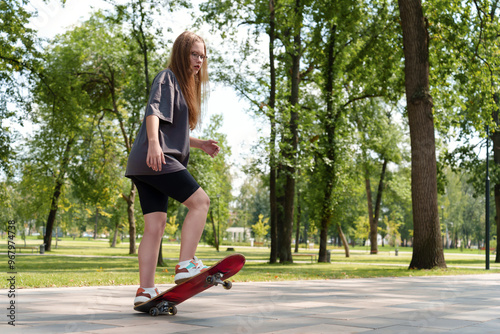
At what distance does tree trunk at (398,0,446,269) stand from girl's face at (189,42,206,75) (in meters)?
12.2

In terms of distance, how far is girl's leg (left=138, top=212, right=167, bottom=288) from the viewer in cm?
443

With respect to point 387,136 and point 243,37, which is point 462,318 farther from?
point 387,136

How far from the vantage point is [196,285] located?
4.10 m

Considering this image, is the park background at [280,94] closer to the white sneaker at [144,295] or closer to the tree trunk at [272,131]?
the tree trunk at [272,131]

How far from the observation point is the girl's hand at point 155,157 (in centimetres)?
402

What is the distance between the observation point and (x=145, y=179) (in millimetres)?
4297

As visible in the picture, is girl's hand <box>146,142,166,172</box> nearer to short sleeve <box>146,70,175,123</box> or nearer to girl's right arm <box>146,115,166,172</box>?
girl's right arm <box>146,115,166,172</box>

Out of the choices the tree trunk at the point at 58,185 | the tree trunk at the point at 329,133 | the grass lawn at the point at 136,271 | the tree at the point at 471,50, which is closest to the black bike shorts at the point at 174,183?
the grass lawn at the point at 136,271

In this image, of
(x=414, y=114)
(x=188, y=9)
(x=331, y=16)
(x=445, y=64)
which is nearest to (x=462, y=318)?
(x=414, y=114)

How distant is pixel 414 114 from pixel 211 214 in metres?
38.8

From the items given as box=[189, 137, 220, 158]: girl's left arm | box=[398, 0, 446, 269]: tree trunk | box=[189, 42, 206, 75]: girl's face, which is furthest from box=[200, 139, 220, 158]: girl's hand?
box=[398, 0, 446, 269]: tree trunk

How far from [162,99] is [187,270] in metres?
1.39

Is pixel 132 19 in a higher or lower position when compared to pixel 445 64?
higher

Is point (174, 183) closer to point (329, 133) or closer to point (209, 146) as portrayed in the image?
point (209, 146)
